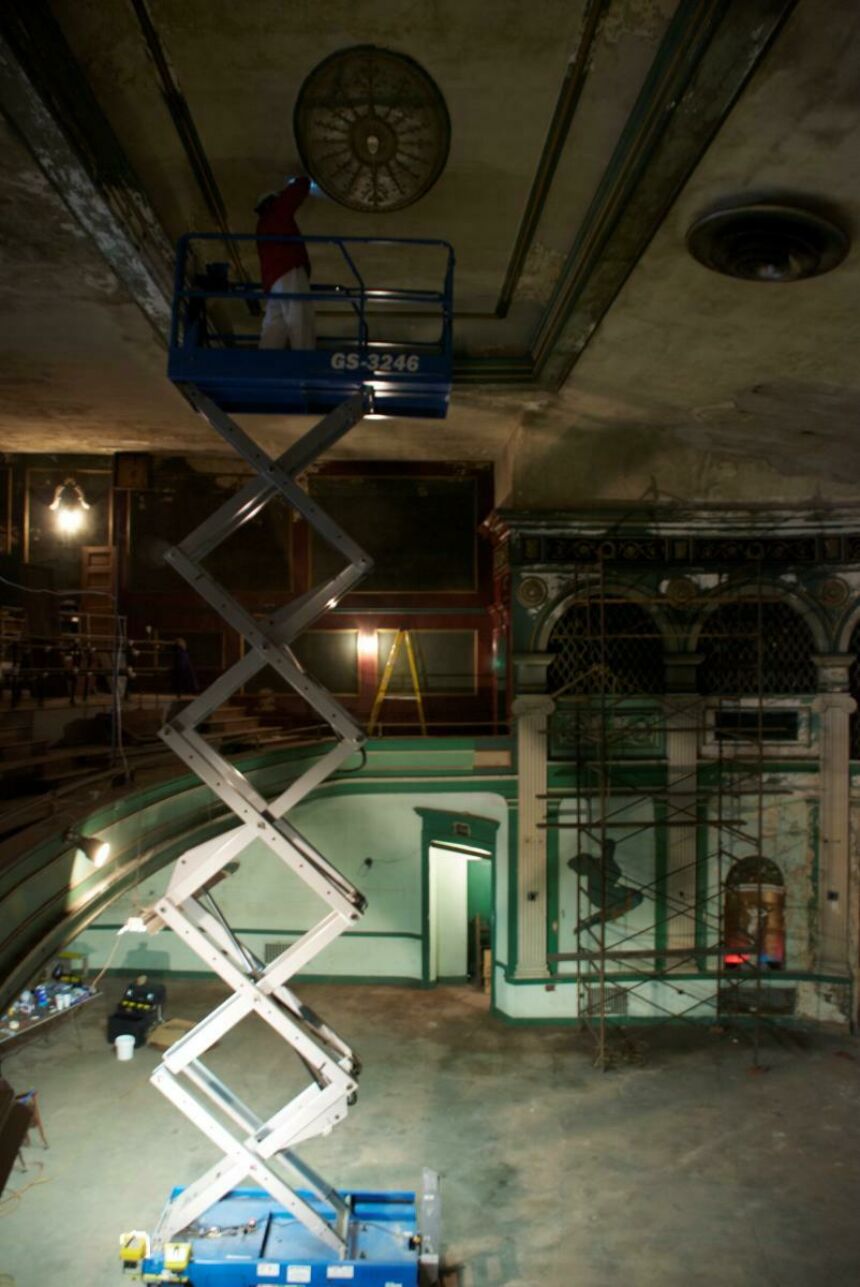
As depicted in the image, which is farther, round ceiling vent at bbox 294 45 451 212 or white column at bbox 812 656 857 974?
white column at bbox 812 656 857 974

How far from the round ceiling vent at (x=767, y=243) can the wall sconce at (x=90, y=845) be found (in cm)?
592

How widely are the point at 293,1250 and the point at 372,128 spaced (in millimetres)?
8186

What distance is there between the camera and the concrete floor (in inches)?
301

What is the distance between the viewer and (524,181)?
21.2 ft

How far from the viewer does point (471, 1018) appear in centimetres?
1247

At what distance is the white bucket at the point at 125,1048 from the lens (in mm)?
11172

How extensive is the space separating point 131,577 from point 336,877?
9.31 metres

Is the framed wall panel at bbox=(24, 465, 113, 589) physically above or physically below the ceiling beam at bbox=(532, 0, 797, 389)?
below

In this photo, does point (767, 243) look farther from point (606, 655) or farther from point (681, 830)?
point (681, 830)

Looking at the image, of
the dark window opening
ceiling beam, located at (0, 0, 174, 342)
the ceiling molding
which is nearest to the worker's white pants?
ceiling beam, located at (0, 0, 174, 342)

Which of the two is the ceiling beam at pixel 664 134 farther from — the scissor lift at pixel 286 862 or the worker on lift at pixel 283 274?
the worker on lift at pixel 283 274

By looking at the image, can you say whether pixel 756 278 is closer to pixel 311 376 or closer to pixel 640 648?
pixel 311 376

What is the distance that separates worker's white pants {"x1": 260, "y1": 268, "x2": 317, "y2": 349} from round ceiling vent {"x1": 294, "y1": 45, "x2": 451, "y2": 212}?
2.71ft

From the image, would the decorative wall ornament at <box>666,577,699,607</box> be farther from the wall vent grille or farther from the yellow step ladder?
the wall vent grille
